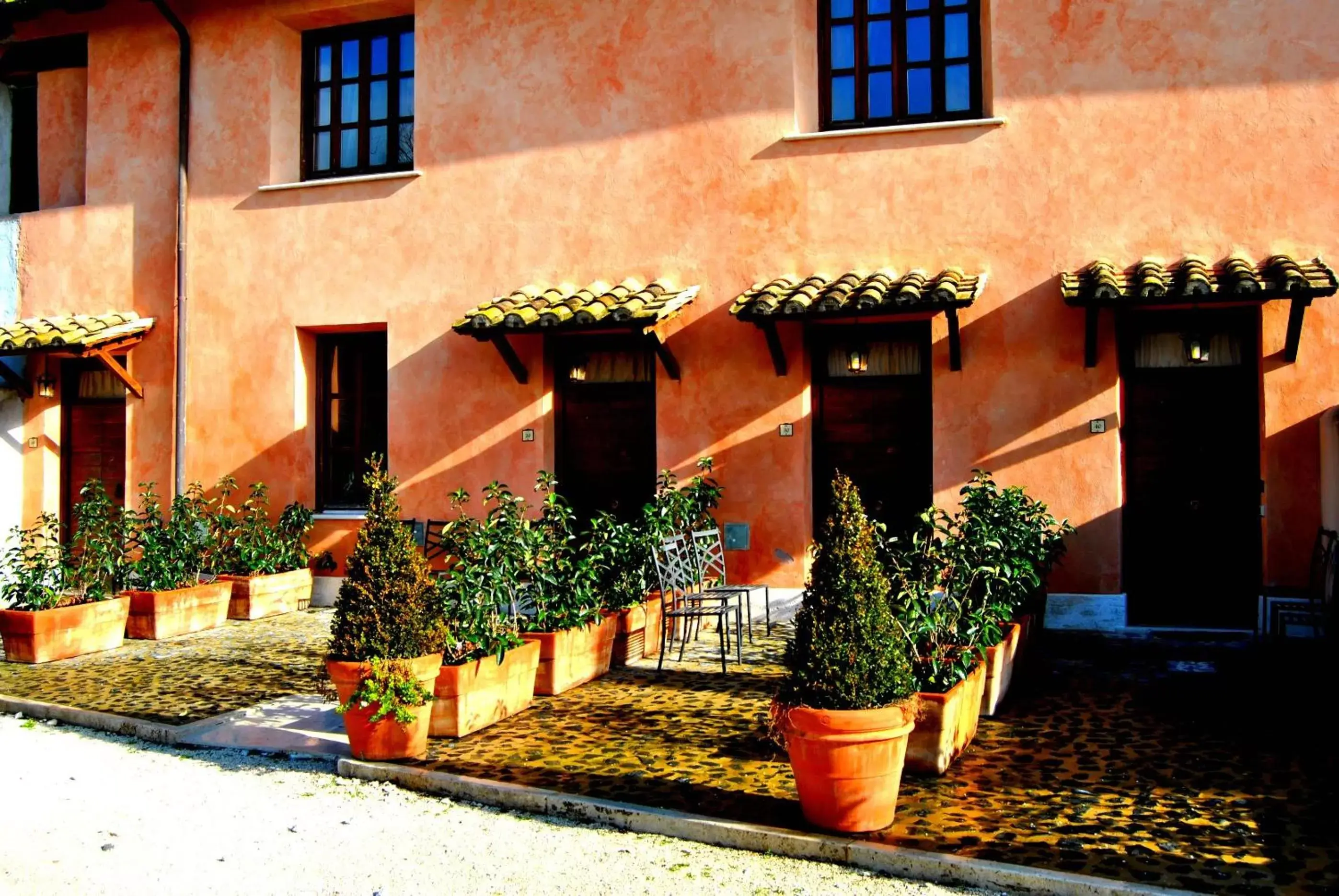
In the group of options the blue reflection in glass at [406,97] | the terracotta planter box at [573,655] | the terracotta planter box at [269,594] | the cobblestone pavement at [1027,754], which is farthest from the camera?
the blue reflection in glass at [406,97]

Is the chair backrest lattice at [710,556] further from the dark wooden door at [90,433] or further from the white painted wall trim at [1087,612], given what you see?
the dark wooden door at [90,433]

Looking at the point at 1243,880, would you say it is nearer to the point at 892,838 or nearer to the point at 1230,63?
the point at 892,838

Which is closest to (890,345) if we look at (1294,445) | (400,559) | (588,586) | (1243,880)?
(1294,445)

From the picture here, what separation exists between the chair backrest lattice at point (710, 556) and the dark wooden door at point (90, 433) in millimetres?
6809

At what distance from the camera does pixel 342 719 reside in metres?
6.52

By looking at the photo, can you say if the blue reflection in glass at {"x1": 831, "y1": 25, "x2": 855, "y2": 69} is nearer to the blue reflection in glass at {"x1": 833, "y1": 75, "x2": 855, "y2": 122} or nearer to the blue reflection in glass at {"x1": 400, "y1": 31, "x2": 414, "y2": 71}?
the blue reflection in glass at {"x1": 833, "y1": 75, "x2": 855, "y2": 122}

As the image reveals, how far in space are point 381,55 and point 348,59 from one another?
0.42 meters

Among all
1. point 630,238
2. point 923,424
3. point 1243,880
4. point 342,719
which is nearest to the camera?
point 1243,880

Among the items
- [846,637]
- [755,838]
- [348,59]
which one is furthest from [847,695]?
[348,59]

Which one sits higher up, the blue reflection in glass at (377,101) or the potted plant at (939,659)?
the blue reflection in glass at (377,101)

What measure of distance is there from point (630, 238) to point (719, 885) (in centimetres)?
736

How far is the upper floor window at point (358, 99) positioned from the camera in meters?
11.5

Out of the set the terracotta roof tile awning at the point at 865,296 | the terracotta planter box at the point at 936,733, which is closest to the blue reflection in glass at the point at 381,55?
the terracotta roof tile awning at the point at 865,296

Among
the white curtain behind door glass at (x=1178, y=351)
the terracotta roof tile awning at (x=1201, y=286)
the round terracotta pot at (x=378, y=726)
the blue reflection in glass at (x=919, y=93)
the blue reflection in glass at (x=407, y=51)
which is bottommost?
the round terracotta pot at (x=378, y=726)
